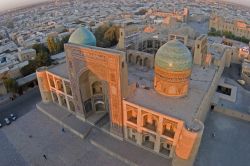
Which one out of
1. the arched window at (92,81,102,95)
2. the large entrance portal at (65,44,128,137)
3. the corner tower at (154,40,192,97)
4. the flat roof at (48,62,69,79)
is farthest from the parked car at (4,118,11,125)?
the corner tower at (154,40,192,97)

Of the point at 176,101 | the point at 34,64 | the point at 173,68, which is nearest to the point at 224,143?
the point at 176,101

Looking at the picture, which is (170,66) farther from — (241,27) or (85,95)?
(241,27)

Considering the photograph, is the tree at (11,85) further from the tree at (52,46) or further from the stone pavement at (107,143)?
Result: the tree at (52,46)

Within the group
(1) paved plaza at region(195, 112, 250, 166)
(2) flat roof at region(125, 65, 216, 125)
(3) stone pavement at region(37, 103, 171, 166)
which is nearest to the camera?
(2) flat roof at region(125, 65, 216, 125)

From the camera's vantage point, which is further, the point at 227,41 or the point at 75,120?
the point at 227,41

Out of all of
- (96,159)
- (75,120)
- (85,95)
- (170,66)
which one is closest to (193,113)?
(170,66)

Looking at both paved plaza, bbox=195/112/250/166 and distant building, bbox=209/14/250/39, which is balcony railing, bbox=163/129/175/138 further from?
distant building, bbox=209/14/250/39

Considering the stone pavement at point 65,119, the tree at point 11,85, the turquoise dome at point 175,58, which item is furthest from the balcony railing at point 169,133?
the tree at point 11,85
